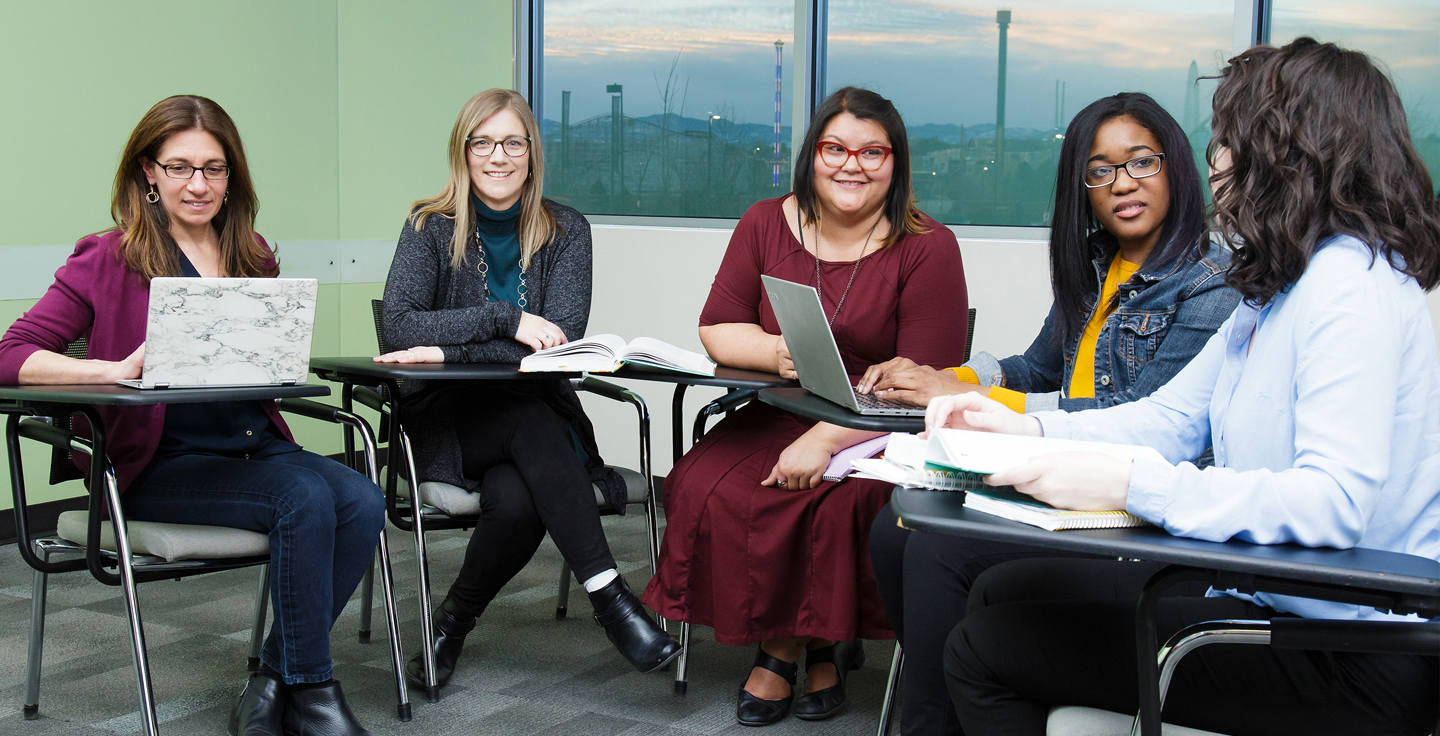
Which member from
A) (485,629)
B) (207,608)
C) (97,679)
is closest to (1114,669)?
(485,629)

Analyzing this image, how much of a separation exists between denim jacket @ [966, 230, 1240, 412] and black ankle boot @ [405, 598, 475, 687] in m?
1.33

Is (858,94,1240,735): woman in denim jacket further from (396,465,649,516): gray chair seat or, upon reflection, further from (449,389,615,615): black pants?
(396,465,649,516): gray chair seat

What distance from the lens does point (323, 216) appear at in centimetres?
468

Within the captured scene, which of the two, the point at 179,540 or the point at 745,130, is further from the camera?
the point at 745,130

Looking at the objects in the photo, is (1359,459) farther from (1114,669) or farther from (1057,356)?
(1057,356)

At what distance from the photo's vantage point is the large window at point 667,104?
437 centimetres

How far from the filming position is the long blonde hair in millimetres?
2748

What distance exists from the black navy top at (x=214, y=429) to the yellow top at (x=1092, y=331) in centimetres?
158

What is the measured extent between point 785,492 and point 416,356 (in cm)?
84

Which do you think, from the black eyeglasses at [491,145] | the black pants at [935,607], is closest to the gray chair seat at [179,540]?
the black eyeglasses at [491,145]

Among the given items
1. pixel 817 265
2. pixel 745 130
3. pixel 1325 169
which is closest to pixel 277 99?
pixel 745 130

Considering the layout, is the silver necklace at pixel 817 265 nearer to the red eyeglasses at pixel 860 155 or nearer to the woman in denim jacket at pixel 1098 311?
the red eyeglasses at pixel 860 155

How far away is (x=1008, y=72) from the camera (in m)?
3.81

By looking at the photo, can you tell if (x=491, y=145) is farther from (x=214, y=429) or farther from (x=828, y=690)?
(x=828, y=690)
